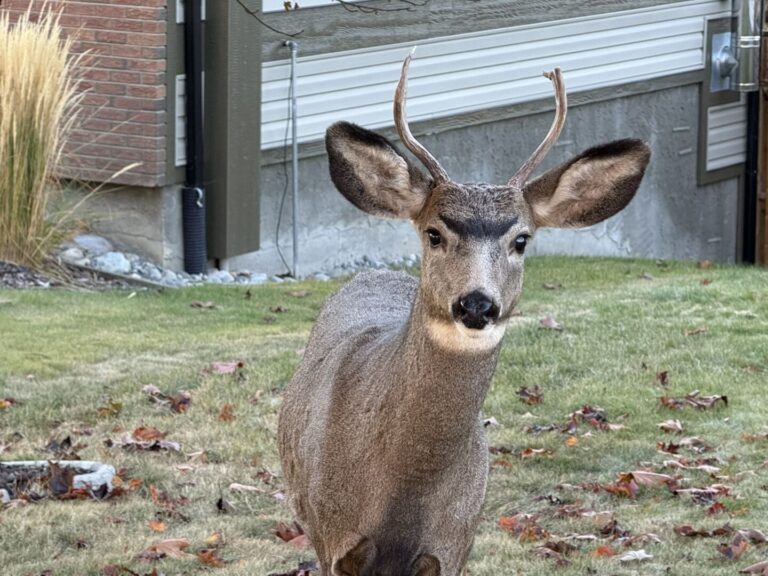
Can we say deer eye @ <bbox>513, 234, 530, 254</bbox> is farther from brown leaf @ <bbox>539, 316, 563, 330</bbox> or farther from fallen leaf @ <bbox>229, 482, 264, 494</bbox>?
brown leaf @ <bbox>539, 316, 563, 330</bbox>

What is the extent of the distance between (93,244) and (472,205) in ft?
28.6

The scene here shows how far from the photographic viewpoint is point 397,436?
197 inches

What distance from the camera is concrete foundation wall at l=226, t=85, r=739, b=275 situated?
Answer: 47.4 ft

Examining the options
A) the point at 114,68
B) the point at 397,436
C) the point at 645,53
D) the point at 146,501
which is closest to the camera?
the point at 397,436

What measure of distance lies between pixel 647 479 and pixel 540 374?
2099mm

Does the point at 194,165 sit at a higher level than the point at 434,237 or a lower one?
lower

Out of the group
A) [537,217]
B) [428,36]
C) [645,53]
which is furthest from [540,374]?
[645,53]

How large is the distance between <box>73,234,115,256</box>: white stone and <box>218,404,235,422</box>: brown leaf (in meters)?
4.22

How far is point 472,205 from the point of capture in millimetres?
4859

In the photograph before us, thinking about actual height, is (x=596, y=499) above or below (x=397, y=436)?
below

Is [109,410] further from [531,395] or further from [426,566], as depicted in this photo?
[426,566]

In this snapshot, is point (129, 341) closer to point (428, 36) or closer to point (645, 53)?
point (428, 36)

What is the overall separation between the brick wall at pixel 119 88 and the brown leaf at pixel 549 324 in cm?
349

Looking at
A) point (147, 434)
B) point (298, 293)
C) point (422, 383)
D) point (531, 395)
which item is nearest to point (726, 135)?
point (298, 293)
